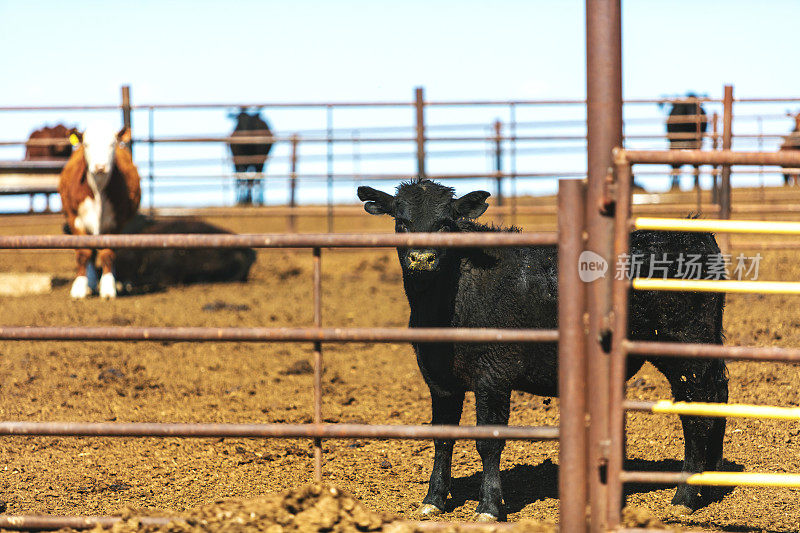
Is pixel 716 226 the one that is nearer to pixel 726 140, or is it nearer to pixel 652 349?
pixel 652 349

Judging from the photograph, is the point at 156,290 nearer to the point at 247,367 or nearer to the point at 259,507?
the point at 247,367

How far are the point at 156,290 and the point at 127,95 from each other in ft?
10.0

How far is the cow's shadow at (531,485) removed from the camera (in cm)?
437

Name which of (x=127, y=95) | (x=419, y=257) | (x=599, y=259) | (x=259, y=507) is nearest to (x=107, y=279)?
(x=127, y=95)

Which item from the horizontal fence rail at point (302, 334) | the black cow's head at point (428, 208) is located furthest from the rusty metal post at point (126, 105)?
the horizontal fence rail at point (302, 334)

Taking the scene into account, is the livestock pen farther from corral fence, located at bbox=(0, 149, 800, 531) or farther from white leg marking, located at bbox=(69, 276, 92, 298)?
white leg marking, located at bbox=(69, 276, 92, 298)

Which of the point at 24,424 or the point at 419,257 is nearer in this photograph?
the point at 24,424

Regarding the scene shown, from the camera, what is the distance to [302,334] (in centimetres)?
289

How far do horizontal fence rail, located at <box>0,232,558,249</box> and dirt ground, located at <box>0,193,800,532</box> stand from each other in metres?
1.56

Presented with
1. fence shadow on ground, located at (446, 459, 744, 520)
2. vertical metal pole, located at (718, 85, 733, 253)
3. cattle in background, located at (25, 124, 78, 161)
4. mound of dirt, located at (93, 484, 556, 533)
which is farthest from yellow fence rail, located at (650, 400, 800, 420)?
cattle in background, located at (25, 124, 78, 161)

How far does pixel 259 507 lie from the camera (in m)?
2.91

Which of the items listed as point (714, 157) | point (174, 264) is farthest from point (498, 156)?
point (714, 157)

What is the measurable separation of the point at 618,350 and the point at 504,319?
5.19 feet

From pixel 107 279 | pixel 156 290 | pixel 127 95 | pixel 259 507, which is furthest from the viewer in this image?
pixel 127 95
